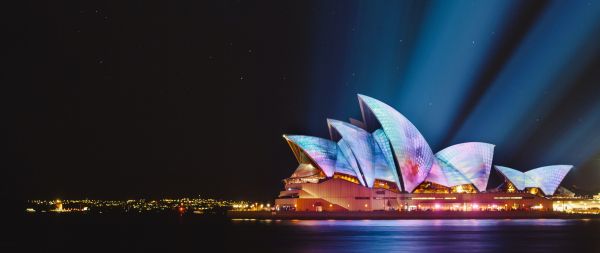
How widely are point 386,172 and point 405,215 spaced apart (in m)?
6.30

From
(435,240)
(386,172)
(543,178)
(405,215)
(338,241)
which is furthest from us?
(543,178)

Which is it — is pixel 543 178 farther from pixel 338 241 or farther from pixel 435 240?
pixel 338 241

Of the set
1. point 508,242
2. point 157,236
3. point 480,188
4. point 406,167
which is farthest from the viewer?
point 480,188

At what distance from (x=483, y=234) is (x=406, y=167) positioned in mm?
24563

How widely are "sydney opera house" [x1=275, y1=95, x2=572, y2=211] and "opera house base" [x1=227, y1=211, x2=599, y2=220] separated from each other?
89cm

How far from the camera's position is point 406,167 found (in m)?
80.2

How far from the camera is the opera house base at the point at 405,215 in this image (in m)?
82.9

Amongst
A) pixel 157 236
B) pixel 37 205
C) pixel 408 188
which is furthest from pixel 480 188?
pixel 37 205

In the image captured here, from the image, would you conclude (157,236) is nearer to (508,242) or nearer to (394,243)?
(394,243)

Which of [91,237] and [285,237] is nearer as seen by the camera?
[285,237]

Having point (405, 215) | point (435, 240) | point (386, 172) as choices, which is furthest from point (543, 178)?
point (435, 240)

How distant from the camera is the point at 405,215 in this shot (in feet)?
273

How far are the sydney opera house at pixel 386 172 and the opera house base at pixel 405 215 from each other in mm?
893

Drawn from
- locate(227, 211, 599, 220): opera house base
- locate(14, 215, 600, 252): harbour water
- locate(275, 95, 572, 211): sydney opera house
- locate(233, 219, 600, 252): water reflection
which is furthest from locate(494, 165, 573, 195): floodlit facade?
locate(14, 215, 600, 252): harbour water
